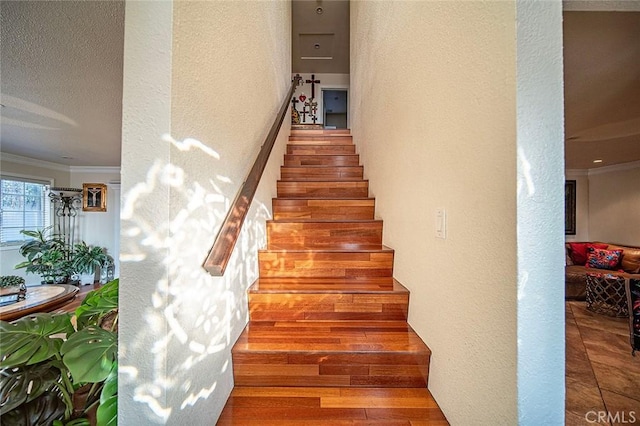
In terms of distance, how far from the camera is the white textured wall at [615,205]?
4551 millimetres

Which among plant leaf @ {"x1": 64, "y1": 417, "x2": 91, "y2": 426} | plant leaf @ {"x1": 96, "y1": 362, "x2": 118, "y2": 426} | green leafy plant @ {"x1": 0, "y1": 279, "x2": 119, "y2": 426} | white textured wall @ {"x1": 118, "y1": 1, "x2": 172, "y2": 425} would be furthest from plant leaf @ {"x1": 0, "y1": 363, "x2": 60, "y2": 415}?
white textured wall @ {"x1": 118, "y1": 1, "x2": 172, "y2": 425}

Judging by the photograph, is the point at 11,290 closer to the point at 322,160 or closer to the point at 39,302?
the point at 39,302

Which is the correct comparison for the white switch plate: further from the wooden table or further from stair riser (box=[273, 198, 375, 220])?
the wooden table

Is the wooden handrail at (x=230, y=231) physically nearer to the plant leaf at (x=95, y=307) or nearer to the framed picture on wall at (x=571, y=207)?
the plant leaf at (x=95, y=307)

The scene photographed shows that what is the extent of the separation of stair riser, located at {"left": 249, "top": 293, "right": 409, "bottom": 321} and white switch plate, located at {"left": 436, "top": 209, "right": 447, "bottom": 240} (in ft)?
1.98

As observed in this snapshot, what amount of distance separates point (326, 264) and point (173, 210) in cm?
119

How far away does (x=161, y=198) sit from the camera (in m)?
0.73

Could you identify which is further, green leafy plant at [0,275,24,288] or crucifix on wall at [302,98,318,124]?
crucifix on wall at [302,98,318,124]

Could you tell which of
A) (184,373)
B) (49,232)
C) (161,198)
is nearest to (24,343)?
(184,373)

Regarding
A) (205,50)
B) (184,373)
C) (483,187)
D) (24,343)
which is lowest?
(184,373)

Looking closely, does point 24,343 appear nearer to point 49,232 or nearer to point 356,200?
point 356,200

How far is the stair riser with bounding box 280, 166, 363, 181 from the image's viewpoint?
275cm

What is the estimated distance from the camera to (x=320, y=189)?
97.3 inches

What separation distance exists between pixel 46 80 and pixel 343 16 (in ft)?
13.7
